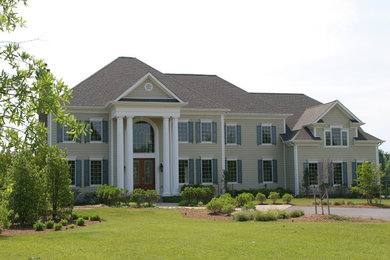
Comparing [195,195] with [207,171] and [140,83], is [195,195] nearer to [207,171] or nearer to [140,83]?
[207,171]

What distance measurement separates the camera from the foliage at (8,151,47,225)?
16859 mm

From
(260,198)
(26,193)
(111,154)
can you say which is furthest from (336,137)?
(26,193)

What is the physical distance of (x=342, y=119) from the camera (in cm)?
3512

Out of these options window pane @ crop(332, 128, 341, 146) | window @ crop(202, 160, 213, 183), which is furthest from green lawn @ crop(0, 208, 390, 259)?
window pane @ crop(332, 128, 341, 146)

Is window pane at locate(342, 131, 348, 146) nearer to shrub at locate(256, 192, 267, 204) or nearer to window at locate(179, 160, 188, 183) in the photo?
shrub at locate(256, 192, 267, 204)

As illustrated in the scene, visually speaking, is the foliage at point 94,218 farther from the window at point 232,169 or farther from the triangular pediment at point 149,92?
the window at point 232,169

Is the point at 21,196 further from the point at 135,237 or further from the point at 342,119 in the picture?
the point at 342,119

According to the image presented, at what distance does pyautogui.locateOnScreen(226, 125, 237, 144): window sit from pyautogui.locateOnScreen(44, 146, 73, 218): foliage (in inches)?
690

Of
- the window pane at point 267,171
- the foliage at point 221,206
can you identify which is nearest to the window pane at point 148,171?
the window pane at point 267,171

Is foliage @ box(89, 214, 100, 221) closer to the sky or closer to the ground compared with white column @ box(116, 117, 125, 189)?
closer to the ground

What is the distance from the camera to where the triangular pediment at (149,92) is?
2939 centimetres

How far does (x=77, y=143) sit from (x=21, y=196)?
13.6 meters

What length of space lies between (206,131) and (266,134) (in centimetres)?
521

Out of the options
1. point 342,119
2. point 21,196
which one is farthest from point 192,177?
point 21,196
